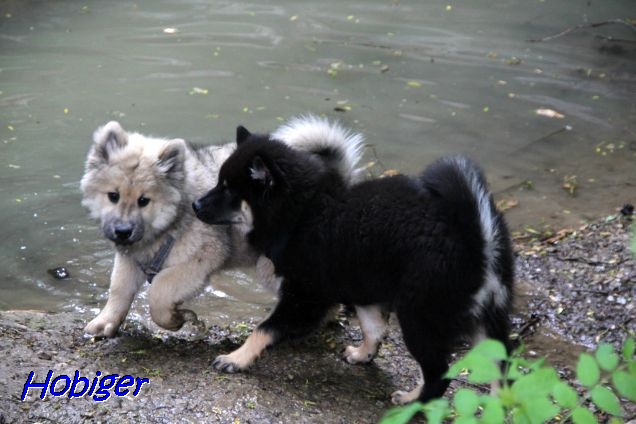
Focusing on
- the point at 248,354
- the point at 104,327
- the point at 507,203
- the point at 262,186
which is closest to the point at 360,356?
the point at 248,354

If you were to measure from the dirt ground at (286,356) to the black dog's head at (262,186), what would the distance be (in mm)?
834

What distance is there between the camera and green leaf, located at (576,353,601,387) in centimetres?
229

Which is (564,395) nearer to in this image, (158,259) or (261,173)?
(261,173)

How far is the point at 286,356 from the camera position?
5012 mm

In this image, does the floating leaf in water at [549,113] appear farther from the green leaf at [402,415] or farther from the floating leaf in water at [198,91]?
the green leaf at [402,415]

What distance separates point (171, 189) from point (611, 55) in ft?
26.5

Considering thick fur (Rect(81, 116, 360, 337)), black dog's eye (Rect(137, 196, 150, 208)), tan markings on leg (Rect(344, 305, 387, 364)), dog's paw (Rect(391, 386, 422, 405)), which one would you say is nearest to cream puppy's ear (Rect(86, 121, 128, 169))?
thick fur (Rect(81, 116, 360, 337))

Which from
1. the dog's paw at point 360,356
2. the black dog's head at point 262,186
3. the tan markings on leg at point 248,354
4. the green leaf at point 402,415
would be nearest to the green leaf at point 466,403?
the green leaf at point 402,415

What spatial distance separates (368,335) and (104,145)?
182cm

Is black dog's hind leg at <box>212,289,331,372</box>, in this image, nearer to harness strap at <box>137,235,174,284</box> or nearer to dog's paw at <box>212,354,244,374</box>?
dog's paw at <box>212,354,244,374</box>

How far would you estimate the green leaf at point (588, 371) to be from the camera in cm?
229

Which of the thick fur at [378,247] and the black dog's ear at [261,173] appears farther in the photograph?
the black dog's ear at [261,173]

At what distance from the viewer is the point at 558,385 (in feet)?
7.57

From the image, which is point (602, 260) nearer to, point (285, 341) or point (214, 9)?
point (285, 341)
